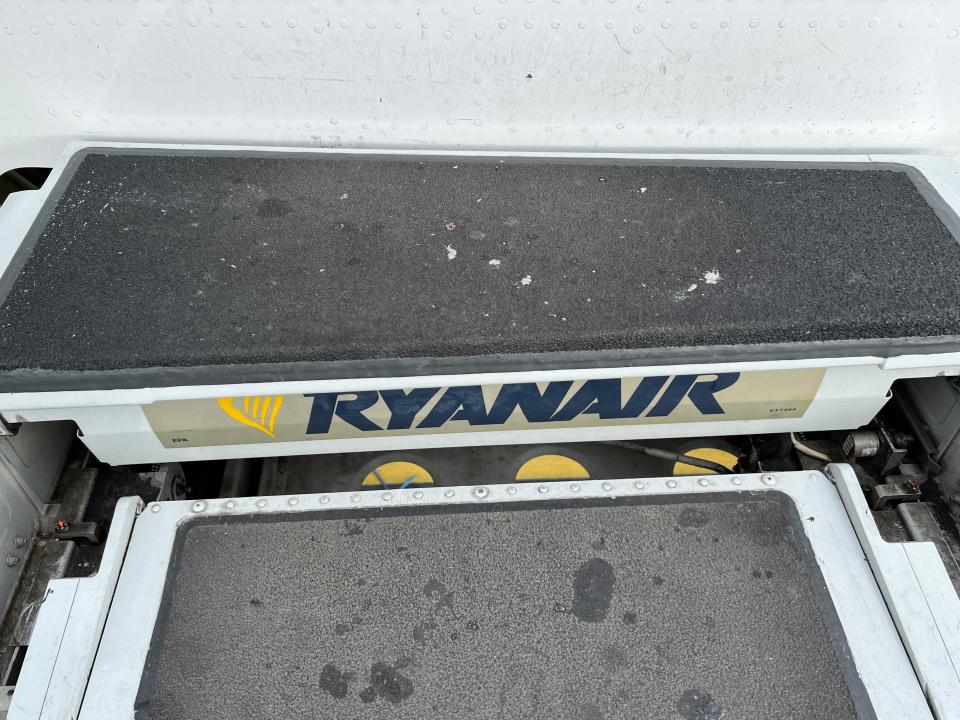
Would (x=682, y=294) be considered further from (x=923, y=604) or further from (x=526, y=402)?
(x=923, y=604)

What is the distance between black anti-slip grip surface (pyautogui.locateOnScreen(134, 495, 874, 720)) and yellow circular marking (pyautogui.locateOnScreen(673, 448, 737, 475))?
1.39 feet

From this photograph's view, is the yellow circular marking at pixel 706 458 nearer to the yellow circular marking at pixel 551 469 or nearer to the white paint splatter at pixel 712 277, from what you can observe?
the yellow circular marking at pixel 551 469

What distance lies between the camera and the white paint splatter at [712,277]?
63.5 inches

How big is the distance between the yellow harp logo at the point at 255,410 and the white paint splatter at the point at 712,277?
40.0 inches

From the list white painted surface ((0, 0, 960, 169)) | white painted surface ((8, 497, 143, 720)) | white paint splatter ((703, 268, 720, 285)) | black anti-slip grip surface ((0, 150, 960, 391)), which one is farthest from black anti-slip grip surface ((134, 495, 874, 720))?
white painted surface ((0, 0, 960, 169))

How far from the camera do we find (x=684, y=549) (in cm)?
148

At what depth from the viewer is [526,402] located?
1593 millimetres

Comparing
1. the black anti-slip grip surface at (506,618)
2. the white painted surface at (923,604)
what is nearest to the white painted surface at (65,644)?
the black anti-slip grip surface at (506,618)

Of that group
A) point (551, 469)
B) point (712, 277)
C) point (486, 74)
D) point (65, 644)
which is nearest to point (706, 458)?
point (551, 469)

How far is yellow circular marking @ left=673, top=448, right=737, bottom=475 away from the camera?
1.97m

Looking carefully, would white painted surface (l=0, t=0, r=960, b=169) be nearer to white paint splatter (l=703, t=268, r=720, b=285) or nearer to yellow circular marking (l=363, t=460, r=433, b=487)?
white paint splatter (l=703, t=268, r=720, b=285)

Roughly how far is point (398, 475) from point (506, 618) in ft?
2.23

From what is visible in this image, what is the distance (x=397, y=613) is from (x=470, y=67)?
136cm

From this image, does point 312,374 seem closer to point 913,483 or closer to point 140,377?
point 140,377
